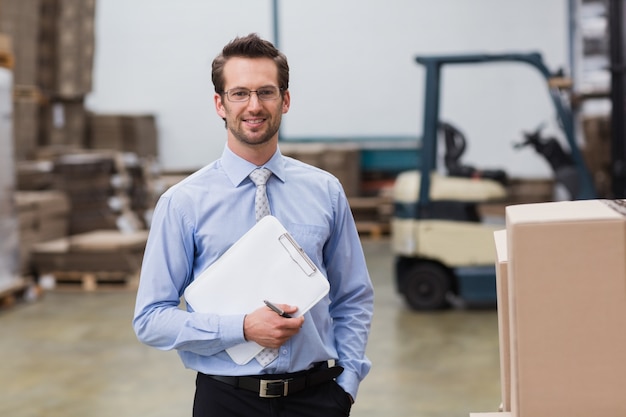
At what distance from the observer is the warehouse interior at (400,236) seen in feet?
4.98

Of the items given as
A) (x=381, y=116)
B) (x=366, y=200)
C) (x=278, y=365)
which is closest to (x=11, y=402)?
(x=278, y=365)

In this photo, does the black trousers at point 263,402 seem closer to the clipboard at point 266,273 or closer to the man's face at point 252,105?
the clipboard at point 266,273

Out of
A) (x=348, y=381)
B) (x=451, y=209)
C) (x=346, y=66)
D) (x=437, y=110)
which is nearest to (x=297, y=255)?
(x=348, y=381)

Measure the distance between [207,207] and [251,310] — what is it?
0.27 meters

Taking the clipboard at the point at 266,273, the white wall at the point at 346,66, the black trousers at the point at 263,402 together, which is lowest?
the black trousers at the point at 263,402

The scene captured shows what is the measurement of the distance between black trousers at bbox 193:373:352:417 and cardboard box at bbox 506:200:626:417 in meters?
0.71

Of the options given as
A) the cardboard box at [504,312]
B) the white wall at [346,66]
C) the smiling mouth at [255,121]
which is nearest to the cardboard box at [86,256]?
the white wall at [346,66]

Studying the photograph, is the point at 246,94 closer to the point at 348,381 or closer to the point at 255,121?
the point at 255,121

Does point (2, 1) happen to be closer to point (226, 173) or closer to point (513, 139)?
point (513, 139)

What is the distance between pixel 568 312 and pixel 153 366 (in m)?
4.96

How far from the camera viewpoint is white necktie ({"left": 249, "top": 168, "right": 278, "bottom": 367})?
2082 mm

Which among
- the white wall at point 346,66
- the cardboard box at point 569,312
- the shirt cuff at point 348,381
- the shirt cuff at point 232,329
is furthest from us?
the white wall at point 346,66

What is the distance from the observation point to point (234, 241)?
2098 millimetres

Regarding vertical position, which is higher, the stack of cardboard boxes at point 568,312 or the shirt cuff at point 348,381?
the stack of cardboard boxes at point 568,312
